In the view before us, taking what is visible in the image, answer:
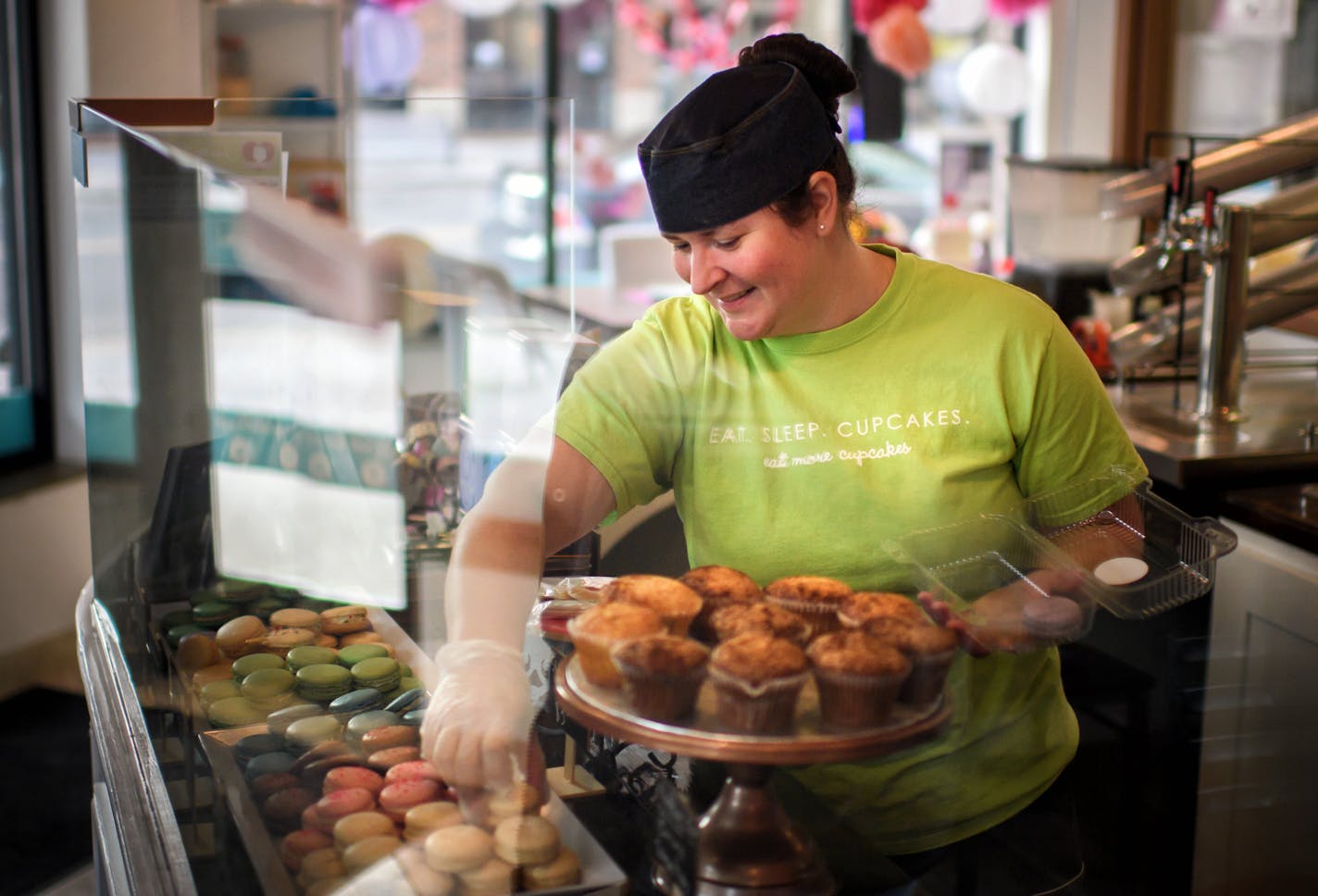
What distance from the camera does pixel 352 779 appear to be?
1.02 m

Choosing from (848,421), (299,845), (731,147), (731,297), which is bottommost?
(299,845)

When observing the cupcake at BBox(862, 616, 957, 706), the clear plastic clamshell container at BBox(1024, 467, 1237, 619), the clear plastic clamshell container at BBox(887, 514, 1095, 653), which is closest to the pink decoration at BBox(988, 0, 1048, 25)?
the clear plastic clamshell container at BBox(1024, 467, 1237, 619)

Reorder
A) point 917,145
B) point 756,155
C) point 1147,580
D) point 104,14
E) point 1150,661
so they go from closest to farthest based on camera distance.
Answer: point 1147,580
point 756,155
point 1150,661
point 104,14
point 917,145

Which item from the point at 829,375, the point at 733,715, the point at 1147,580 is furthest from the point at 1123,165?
the point at 733,715

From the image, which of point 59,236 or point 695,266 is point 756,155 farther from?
point 59,236

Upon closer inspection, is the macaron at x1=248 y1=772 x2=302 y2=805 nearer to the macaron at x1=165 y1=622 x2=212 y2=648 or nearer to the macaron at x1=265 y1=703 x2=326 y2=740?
the macaron at x1=265 y1=703 x2=326 y2=740

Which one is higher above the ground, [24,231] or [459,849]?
[24,231]

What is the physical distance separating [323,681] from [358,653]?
45 mm

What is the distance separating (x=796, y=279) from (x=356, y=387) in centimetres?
44

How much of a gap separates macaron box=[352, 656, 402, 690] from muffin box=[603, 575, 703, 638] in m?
0.23

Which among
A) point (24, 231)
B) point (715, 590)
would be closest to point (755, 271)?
point (715, 590)

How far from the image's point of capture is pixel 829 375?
131cm

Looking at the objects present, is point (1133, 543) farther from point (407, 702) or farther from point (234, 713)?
point (234, 713)

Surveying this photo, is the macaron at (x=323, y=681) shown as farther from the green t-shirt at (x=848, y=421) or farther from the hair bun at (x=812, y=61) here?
the hair bun at (x=812, y=61)
